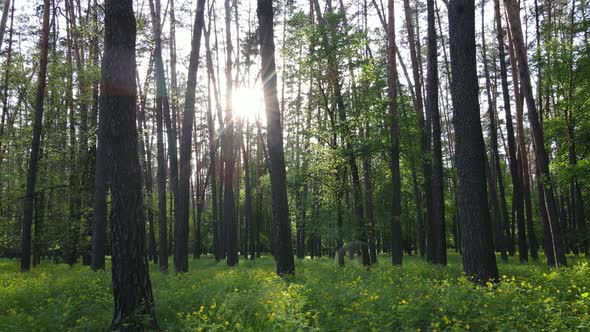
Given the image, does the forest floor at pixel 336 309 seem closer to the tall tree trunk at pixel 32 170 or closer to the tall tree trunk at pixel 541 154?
the tall tree trunk at pixel 541 154

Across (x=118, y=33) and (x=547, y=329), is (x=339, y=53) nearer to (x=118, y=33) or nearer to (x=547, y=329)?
(x=118, y=33)

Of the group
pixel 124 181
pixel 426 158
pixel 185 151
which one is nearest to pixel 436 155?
pixel 426 158

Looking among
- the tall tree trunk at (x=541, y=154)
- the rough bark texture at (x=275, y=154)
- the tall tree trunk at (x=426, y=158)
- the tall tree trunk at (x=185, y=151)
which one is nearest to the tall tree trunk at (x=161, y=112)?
the tall tree trunk at (x=185, y=151)

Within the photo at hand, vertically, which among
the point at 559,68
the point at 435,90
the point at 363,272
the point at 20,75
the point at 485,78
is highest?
the point at 485,78

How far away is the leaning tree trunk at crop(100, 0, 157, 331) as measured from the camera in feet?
17.9

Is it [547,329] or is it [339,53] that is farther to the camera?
[339,53]

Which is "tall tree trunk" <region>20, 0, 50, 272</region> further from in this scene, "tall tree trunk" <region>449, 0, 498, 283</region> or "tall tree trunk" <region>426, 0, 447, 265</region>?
"tall tree trunk" <region>449, 0, 498, 283</region>

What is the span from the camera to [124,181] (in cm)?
551

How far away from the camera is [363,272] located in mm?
10828

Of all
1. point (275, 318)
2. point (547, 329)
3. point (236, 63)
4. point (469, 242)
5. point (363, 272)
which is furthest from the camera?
point (236, 63)

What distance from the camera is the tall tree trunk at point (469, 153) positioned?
24.6 ft

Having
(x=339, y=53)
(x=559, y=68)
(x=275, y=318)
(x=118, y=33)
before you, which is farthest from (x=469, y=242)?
(x=559, y=68)

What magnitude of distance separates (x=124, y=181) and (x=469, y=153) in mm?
6131

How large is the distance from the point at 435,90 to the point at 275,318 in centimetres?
1312
